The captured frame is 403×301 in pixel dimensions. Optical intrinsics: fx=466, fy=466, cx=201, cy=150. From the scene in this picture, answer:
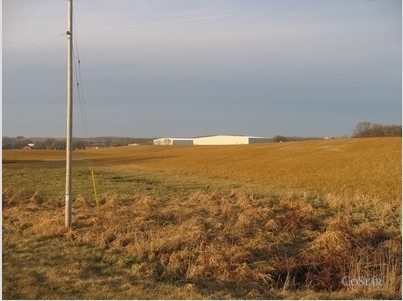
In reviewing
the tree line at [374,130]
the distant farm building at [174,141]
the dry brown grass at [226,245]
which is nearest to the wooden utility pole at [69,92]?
the dry brown grass at [226,245]

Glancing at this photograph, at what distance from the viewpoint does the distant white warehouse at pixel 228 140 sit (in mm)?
112500

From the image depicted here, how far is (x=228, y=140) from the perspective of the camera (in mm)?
117375

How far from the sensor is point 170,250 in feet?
36.0

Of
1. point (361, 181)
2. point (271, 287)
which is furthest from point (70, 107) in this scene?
point (361, 181)

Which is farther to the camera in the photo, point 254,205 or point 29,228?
point 254,205

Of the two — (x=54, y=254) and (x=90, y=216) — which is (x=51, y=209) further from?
(x=54, y=254)

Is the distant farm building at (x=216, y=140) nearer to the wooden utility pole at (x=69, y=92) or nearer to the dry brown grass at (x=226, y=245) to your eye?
the dry brown grass at (x=226, y=245)

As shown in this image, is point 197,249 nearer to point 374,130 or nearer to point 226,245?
point 226,245

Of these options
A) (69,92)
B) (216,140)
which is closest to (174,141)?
(216,140)

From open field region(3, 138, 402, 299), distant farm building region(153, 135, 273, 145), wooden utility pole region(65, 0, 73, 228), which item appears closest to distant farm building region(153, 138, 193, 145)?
distant farm building region(153, 135, 273, 145)

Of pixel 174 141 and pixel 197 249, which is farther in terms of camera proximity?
pixel 174 141

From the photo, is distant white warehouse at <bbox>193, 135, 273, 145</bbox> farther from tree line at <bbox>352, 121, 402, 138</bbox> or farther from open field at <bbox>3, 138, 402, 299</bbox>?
open field at <bbox>3, 138, 402, 299</bbox>

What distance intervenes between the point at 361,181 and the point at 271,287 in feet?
77.7

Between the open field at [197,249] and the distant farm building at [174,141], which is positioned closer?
the open field at [197,249]
